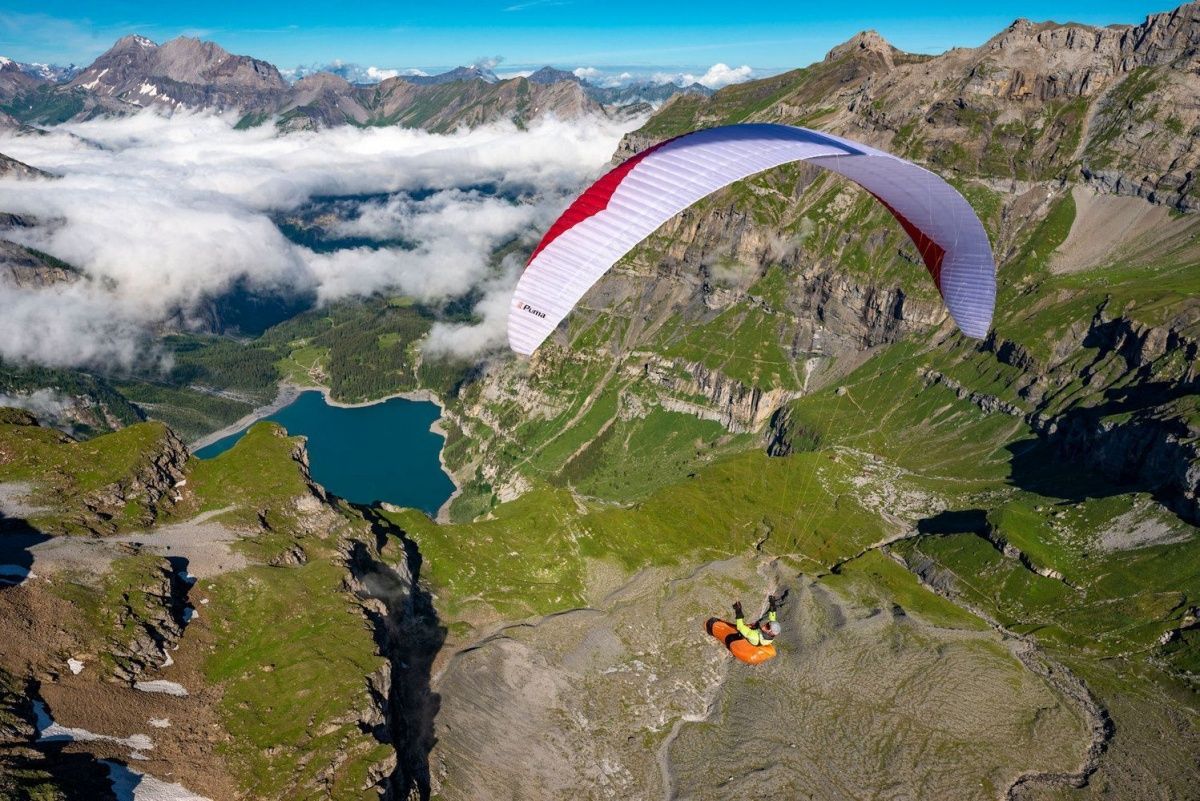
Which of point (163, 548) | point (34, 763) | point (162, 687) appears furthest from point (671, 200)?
point (163, 548)

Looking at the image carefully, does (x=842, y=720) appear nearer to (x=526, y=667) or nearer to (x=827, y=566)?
(x=526, y=667)

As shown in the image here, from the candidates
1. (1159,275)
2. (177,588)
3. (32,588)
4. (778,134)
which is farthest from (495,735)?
(1159,275)

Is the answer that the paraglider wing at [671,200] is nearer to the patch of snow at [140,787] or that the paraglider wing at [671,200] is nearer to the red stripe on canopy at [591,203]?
the red stripe on canopy at [591,203]

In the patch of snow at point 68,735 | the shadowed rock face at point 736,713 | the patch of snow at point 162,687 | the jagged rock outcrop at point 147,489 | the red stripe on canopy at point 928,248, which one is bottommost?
the shadowed rock face at point 736,713

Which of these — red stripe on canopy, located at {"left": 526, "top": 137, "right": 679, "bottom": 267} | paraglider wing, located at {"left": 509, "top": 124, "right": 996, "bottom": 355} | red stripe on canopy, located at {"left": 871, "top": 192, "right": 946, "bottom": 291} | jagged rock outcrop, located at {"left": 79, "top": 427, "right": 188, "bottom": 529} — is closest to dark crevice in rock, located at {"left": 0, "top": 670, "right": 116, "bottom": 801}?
jagged rock outcrop, located at {"left": 79, "top": 427, "right": 188, "bottom": 529}

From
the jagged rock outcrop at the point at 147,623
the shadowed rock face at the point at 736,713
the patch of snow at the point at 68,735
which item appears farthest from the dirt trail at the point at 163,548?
the shadowed rock face at the point at 736,713

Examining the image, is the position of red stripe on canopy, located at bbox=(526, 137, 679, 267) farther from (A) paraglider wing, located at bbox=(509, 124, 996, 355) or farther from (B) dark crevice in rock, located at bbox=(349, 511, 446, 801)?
(B) dark crevice in rock, located at bbox=(349, 511, 446, 801)

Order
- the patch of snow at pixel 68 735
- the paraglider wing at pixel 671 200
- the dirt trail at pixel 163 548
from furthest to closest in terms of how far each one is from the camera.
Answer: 1. the dirt trail at pixel 163 548
2. the patch of snow at pixel 68 735
3. the paraglider wing at pixel 671 200
